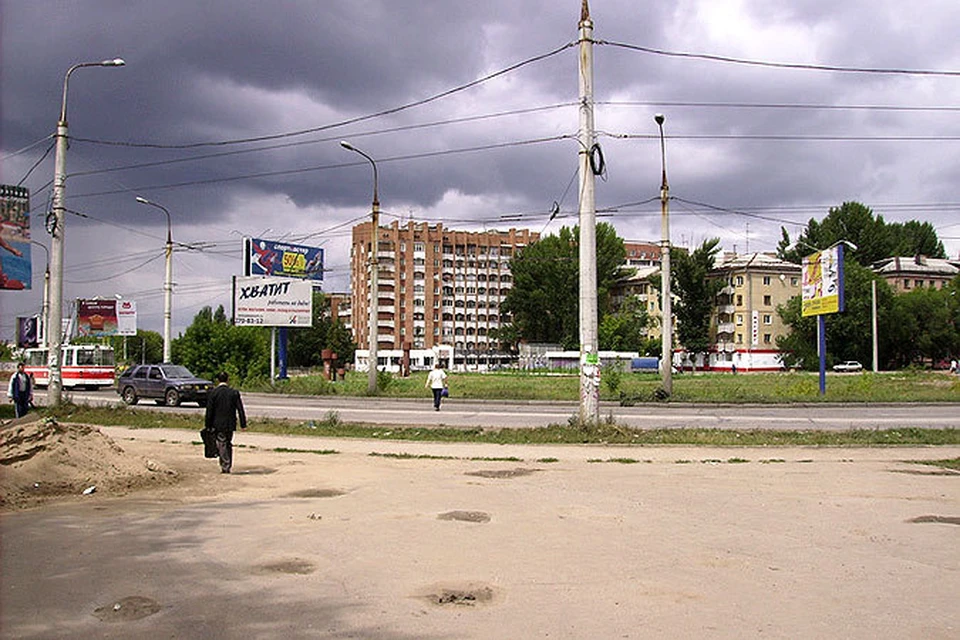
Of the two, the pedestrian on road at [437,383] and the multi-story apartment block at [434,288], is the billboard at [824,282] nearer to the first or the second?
the pedestrian on road at [437,383]

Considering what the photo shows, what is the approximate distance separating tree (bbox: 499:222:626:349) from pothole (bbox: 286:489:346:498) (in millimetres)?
98474

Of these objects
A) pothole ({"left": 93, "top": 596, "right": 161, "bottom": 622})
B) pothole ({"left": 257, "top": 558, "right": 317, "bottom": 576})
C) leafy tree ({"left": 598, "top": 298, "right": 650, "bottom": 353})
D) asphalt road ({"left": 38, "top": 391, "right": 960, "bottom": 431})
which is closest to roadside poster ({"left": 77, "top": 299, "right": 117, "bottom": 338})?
asphalt road ({"left": 38, "top": 391, "right": 960, "bottom": 431})

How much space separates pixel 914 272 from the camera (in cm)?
11188

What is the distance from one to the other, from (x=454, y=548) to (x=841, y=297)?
108 feet

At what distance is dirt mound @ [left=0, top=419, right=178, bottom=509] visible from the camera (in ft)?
33.7

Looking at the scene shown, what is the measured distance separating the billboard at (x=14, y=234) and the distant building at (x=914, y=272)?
105417 millimetres

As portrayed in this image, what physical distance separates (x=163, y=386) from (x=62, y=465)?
71.5 ft

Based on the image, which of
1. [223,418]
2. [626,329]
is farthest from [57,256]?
[626,329]

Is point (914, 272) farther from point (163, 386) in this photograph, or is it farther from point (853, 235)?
point (163, 386)

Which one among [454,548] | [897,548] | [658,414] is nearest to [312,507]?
[454,548]

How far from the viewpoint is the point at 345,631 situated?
5125 millimetres

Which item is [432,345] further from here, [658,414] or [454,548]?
[454,548]

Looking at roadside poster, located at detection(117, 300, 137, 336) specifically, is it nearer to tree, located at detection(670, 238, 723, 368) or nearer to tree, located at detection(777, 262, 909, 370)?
tree, located at detection(670, 238, 723, 368)

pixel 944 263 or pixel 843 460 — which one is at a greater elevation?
pixel 944 263
